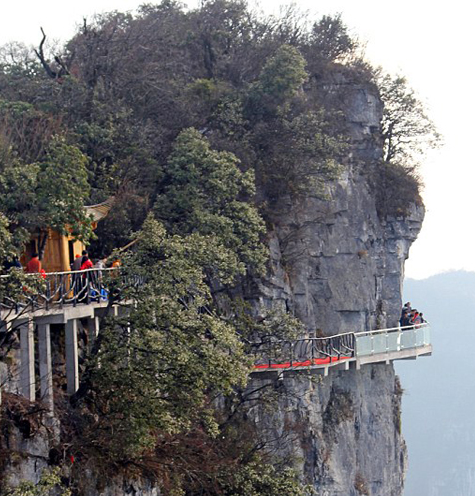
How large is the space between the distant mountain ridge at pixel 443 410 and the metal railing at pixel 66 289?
12285 centimetres

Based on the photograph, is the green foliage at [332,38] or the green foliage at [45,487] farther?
the green foliage at [332,38]

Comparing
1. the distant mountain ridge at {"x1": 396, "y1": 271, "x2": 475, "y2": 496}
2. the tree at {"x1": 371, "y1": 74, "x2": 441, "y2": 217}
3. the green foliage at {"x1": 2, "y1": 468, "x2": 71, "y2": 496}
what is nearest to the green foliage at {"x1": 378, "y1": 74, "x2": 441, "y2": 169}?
the tree at {"x1": 371, "y1": 74, "x2": 441, "y2": 217}

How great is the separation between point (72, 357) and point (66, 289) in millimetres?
1564

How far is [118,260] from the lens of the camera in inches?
1003

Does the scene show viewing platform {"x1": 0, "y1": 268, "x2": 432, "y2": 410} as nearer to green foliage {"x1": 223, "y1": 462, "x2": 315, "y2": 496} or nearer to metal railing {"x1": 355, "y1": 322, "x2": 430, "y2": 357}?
green foliage {"x1": 223, "y1": 462, "x2": 315, "y2": 496}

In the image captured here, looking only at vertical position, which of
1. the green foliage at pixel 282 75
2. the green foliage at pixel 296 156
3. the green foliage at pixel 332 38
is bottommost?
the green foliage at pixel 296 156

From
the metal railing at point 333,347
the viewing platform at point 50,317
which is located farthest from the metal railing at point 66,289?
the metal railing at point 333,347

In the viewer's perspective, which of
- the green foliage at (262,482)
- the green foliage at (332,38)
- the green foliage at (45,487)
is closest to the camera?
the green foliage at (45,487)

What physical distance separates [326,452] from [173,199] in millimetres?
10483

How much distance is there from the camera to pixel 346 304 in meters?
38.9

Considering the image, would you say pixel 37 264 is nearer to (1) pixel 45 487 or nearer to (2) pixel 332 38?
(1) pixel 45 487

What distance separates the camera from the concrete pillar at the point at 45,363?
23.2 metres

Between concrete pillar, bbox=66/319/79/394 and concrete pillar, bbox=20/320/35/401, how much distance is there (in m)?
1.56

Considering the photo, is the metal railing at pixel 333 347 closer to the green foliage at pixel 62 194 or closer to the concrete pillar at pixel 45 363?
the green foliage at pixel 62 194
